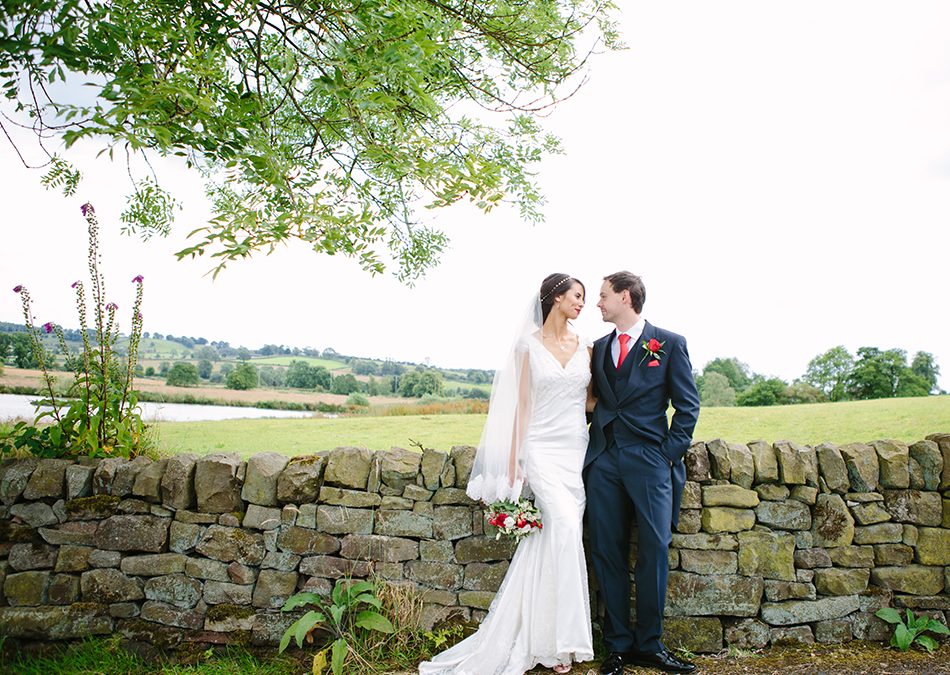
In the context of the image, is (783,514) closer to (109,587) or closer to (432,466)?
(432,466)

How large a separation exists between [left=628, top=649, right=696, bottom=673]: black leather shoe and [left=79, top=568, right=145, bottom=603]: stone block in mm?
3741

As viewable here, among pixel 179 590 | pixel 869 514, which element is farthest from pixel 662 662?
pixel 179 590

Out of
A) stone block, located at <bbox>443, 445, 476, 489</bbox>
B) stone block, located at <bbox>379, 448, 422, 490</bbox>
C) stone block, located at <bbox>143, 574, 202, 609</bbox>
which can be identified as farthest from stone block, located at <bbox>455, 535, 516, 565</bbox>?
stone block, located at <bbox>143, 574, 202, 609</bbox>

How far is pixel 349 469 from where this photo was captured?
15.9 ft

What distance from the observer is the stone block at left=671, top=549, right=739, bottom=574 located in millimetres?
4723

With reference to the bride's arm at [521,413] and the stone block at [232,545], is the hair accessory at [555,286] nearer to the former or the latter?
the bride's arm at [521,413]

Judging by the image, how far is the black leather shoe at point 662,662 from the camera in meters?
4.36

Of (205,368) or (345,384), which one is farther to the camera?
(345,384)

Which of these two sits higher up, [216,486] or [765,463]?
[765,463]

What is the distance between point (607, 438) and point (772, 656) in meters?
2.03

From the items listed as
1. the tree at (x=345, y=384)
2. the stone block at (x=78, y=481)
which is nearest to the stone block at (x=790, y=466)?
the stone block at (x=78, y=481)

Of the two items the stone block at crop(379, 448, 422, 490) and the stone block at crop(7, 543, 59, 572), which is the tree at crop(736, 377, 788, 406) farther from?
the stone block at crop(7, 543, 59, 572)

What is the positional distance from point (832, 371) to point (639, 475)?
11.5 m

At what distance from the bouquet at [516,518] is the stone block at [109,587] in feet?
9.54
